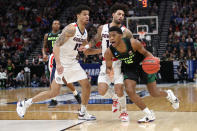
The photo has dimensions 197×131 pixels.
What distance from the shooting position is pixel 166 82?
1616 cm

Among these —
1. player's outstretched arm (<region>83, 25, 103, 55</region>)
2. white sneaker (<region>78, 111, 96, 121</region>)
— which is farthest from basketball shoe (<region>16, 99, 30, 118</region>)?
player's outstretched arm (<region>83, 25, 103, 55</region>)

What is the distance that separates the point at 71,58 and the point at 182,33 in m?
14.1

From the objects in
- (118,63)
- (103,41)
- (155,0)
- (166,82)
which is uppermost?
(155,0)

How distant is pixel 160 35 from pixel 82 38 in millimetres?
14989

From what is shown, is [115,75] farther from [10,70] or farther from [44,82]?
[10,70]

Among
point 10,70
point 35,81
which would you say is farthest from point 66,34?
point 10,70

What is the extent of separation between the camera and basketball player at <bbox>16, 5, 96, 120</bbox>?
5738 mm

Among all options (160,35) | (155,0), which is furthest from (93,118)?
(155,0)

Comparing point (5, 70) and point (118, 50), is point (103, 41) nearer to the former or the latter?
point (118, 50)

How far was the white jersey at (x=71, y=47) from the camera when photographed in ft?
19.1

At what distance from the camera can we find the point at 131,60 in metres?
5.60

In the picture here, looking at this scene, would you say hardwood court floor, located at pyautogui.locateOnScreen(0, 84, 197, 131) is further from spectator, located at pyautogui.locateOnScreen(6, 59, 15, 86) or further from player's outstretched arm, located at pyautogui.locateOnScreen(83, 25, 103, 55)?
spectator, located at pyautogui.locateOnScreen(6, 59, 15, 86)

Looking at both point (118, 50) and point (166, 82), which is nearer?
point (118, 50)

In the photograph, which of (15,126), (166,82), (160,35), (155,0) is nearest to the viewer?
(15,126)
